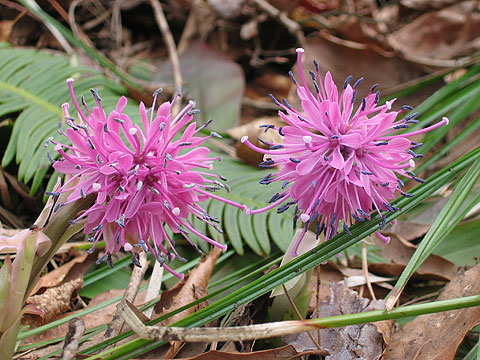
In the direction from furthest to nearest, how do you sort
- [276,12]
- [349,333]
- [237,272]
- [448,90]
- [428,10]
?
1. [428,10]
2. [276,12]
3. [448,90]
4. [237,272]
5. [349,333]

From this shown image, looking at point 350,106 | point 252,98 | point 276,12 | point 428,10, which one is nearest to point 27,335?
point 350,106

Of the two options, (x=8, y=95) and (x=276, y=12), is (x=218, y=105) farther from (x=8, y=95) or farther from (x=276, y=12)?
(x=8, y=95)

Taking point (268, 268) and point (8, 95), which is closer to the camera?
point (268, 268)

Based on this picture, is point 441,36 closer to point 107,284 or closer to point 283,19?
point 283,19

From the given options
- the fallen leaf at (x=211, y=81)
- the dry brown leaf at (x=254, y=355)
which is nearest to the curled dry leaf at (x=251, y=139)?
the fallen leaf at (x=211, y=81)

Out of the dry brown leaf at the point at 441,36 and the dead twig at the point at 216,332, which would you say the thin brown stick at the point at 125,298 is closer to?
the dead twig at the point at 216,332

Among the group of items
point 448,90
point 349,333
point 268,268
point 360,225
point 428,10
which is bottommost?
point 349,333

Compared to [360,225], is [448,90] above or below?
above
